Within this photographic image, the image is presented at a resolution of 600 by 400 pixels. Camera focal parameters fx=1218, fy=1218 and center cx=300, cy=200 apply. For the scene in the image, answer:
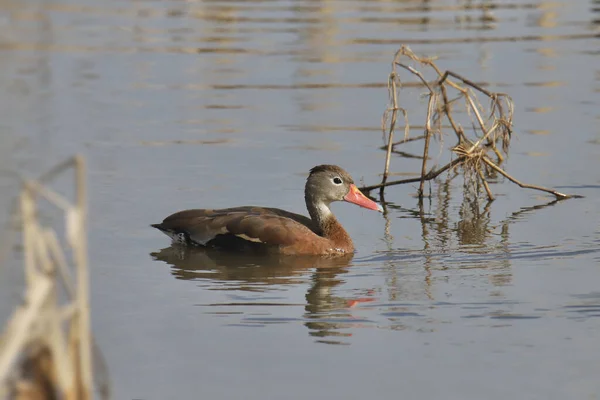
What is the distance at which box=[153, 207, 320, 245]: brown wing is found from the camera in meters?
10.7

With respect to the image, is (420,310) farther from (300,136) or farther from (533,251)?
(300,136)

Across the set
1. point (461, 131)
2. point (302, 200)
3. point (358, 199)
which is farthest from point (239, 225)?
point (461, 131)

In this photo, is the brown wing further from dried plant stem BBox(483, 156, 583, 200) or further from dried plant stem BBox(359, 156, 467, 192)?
dried plant stem BBox(483, 156, 583, 200)

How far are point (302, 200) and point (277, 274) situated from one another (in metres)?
2.34

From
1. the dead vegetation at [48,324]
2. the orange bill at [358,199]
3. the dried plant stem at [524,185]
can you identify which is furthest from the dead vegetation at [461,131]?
the dead vegetation at [48,324]

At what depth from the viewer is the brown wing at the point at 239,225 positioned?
421 inches

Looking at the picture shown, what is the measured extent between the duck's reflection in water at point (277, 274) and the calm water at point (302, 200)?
3 cm

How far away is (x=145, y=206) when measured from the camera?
12.0 metres

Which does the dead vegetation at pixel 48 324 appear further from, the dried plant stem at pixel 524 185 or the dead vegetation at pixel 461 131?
the dried plant stem at pixel 524 185

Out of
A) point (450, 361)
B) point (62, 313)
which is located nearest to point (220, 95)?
point (450, 361)

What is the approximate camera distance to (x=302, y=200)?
40.8 ft

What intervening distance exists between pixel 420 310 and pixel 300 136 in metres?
6.35

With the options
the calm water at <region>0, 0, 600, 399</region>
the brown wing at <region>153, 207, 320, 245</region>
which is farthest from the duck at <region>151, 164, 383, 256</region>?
the calm water at <region>0, 0, 600, 399</region>

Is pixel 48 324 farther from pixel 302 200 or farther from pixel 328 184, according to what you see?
pixel 302 200
